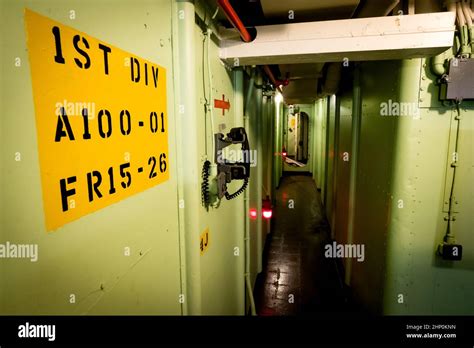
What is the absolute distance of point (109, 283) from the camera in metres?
1.03

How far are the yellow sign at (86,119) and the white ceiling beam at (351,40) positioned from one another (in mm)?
1098

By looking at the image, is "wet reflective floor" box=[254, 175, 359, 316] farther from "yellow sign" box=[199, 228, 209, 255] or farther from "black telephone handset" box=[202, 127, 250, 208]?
"black telephone handset" box=[202, 127, 250, 208]

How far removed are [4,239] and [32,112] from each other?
0.34 meters

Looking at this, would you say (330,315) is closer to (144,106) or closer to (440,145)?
(440,145)

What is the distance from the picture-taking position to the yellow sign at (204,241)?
1857 millimetres

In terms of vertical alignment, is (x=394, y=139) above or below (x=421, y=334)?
above

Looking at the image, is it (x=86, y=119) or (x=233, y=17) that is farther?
(x=233, y=17)

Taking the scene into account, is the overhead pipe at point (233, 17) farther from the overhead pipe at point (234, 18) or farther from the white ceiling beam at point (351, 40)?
the white ceiling beam at point (351, 40)

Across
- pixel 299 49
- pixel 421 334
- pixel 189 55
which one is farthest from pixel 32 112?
pixel 421 334

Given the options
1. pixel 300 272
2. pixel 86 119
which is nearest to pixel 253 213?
pixel 300 272

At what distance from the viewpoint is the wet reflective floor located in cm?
397

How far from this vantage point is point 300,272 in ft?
15.9

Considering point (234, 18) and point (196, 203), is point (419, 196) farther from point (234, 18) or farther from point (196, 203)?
point (234, 18)

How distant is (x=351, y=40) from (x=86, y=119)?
1.86 meters
